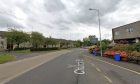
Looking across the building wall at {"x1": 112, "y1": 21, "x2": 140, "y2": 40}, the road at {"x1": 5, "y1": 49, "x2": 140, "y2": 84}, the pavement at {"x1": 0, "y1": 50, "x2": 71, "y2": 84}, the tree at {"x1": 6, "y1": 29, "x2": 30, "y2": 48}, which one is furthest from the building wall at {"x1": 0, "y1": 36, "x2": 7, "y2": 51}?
the road at {"x1": 5, "y1": 49, "x2": 140, "y2": 84}

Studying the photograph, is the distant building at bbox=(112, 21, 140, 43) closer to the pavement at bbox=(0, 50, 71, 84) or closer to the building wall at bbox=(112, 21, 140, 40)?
the building wall at bbox=(112, 21, 140, 40)

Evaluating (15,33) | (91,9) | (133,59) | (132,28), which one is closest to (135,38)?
(132,28)

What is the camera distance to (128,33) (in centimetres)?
6769

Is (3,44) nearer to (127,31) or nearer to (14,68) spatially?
(127,31)

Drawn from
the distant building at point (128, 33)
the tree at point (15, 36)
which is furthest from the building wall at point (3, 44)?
the distant building at point (128, 33)

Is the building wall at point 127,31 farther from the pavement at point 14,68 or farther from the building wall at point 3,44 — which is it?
the building wall at point 3,44

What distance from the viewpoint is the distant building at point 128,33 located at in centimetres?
6178

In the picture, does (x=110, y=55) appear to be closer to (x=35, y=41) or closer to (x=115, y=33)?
(x=115, y=33)

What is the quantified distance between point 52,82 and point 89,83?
1785 mm

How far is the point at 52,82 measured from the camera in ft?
32.9

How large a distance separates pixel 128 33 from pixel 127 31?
3.37 feet

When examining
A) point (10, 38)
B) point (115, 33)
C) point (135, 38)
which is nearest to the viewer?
point (135, 38)

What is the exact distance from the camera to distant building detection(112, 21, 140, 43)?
6178 centimetres

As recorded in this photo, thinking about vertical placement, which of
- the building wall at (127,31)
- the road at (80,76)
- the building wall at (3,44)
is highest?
the building wall at (127,31)
